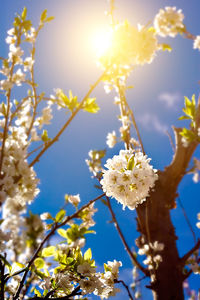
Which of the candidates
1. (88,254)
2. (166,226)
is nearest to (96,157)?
(166,226)

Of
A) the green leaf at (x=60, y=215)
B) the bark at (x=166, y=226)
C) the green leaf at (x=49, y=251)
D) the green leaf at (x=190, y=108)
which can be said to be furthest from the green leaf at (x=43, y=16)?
the green leaf at (x=49, y=251)

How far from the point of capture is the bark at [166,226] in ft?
8.13

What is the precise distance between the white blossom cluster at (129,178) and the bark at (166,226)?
1.70 feet

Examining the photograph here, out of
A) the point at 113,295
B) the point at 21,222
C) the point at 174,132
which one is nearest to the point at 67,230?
the point at 113,295

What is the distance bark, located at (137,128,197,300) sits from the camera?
8.13 ft

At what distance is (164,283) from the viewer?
2.53 m

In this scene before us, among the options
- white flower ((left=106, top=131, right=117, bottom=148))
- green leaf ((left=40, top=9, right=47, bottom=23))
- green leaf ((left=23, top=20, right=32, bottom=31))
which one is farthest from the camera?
white flower ((left=106, top=131, right=117, bottom=148))

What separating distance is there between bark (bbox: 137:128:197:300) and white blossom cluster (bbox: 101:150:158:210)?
520mm

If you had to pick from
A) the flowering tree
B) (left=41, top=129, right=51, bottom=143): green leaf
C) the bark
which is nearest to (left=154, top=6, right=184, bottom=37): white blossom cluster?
the flowering tree

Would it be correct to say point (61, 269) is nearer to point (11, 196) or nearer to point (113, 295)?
point (113, 295)

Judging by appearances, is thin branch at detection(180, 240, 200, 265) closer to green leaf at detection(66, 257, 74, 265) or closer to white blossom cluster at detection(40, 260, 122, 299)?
white blossom cluster at detection(40, 260, 122, 299)

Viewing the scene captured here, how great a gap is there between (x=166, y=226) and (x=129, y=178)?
2.00m

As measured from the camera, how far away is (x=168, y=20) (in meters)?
3.92

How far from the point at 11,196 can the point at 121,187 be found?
2.15 ft
